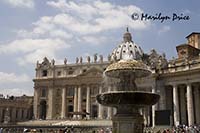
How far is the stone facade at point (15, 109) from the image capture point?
9177cm

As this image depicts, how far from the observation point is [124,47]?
115 m

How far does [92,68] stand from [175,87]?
34279 mm

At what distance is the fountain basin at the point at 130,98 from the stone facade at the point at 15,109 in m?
73.5

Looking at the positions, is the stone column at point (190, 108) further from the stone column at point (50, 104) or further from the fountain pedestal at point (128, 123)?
the stone column at point (50, 104)

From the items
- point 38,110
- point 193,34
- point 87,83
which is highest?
point 193,34

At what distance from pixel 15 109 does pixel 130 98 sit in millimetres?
84016

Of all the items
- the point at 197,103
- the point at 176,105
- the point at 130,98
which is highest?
→ the point at 130,98

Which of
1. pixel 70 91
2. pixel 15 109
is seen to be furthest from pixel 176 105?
pixel 15 109

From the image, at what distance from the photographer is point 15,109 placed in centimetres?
9675

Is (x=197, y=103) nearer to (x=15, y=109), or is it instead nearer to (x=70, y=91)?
(x=70, y=91)

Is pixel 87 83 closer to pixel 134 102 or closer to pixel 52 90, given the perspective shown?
pixel 52 90

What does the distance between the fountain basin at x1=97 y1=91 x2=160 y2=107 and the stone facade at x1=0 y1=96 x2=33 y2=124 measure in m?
73.5

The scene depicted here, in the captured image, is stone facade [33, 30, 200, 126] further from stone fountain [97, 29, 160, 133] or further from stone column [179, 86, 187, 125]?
stone fountain [97, 29, 160, 133]

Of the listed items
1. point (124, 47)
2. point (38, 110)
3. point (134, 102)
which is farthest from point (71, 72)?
point (134, 102)
